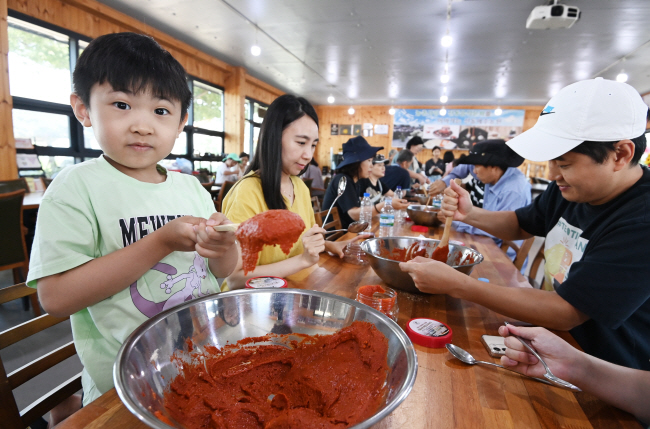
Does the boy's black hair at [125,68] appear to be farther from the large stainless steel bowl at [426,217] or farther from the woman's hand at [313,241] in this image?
the large stainless steel bowl at [426,217]

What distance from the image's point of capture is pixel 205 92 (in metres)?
8.42

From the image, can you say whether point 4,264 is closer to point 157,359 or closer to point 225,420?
point 157,359

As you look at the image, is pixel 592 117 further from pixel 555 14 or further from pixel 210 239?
pixel 555 14

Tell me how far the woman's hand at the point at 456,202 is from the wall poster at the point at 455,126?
11036 mm

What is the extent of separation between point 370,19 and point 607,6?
3276 mm

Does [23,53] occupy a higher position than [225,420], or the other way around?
[23,53]

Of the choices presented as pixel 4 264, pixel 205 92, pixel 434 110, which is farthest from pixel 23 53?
pixel 434 110

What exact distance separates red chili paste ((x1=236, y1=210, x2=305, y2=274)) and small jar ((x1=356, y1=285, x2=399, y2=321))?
1.27ft

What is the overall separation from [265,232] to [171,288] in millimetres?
386

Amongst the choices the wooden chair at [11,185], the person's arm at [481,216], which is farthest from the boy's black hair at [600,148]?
the wooden chair at [11,185]

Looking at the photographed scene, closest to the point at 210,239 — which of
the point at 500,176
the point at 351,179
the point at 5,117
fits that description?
the point at 351,179

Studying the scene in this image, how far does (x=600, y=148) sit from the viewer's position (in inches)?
43.1

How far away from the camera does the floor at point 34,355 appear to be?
1.97 m

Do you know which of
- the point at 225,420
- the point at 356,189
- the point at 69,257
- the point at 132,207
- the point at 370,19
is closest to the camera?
the point at 225,420
